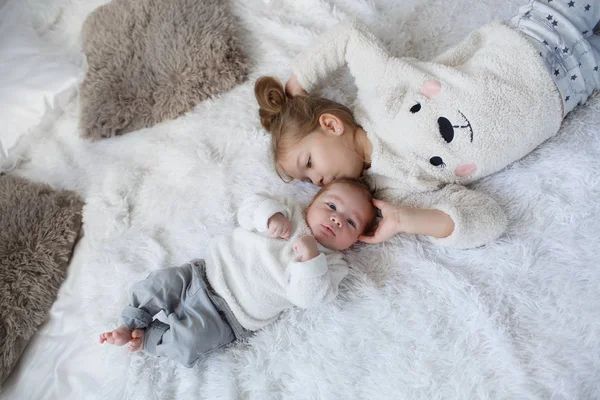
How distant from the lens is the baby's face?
1197 mm

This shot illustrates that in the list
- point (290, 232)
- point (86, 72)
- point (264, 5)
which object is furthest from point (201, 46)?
point (290, 232)


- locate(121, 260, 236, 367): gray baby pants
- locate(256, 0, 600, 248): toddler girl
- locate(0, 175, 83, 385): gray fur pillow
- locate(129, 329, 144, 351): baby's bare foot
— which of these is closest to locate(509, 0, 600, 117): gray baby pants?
locate(256, 0, 600, 248): toddler girl

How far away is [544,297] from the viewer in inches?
42.3

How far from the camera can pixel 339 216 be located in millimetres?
1196

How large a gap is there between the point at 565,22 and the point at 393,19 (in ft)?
1.57

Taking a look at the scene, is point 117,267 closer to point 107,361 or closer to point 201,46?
point 107,361

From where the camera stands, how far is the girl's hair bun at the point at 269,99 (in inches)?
55.7

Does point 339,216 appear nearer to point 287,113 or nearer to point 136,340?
point 287,113

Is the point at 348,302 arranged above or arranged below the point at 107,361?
above

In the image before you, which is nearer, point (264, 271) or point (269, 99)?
point (264, 271)

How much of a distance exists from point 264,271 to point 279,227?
0.11m

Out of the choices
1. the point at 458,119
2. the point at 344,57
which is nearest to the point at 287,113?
the point at 344,57

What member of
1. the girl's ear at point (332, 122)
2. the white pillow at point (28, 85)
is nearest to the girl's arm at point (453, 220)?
the girl's ear at point (332, 122)

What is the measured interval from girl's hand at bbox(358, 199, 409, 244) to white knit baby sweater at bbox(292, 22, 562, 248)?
9cm
